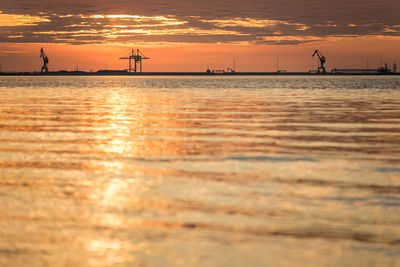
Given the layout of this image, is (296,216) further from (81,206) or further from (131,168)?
(131,168)

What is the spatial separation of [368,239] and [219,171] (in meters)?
4.63

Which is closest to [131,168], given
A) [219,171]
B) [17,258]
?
[219,171]

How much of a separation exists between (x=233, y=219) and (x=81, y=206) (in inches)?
93.8

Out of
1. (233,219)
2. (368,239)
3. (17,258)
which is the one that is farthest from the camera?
(233,219)

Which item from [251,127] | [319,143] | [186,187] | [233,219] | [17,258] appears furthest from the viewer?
[251,127]

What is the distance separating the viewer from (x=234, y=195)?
29.2 ft

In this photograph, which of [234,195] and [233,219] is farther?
[234,195]

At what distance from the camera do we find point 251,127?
19.3m

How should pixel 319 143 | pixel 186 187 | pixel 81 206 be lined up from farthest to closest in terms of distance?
pixel 319 143, pixel 186 187, pixel 81 206

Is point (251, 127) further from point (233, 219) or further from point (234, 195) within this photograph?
point (233, 219)

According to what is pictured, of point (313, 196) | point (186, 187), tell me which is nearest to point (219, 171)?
point (186, 187)

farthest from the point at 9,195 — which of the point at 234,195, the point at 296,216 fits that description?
the point at 296,216

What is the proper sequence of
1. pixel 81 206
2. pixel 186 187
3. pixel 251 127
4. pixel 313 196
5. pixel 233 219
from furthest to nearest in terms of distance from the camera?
pixel 251 127 < pixel 186 187 < pixel 313 196 < pixel 81 206 < pixel 233 219

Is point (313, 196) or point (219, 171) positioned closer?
point (313, 196)
